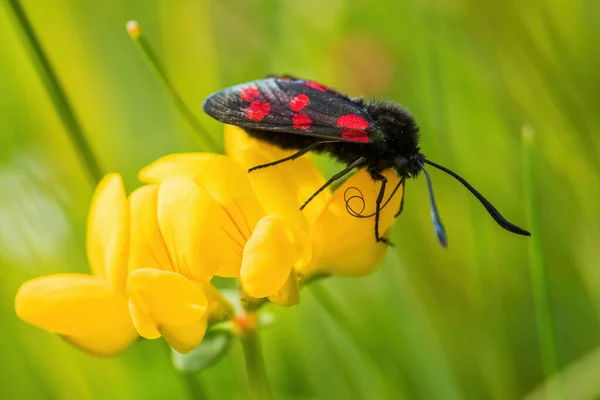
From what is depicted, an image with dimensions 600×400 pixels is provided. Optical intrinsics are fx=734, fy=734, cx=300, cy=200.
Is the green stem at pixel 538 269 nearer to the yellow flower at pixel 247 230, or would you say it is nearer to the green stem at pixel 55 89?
the yellow flower at pixel 247 230

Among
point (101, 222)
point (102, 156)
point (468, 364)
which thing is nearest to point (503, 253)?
point (468, 364)

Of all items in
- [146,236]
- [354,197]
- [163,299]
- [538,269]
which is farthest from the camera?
[538,269]

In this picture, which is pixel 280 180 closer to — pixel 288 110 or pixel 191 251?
pixel 288 110

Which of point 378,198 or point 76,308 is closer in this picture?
point 76,308

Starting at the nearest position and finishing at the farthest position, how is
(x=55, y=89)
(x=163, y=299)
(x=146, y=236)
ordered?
(x=163, y=299) < (x=146, y=236) < (x=55, y=89)

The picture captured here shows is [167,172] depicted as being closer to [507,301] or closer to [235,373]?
[235,373]

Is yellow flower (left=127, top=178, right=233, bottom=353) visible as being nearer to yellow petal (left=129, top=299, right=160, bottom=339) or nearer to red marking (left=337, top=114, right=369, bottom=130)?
yellow petal (left=129, top=299, right=160, bottom=339)

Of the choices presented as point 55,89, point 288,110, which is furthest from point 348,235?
point 55,89
